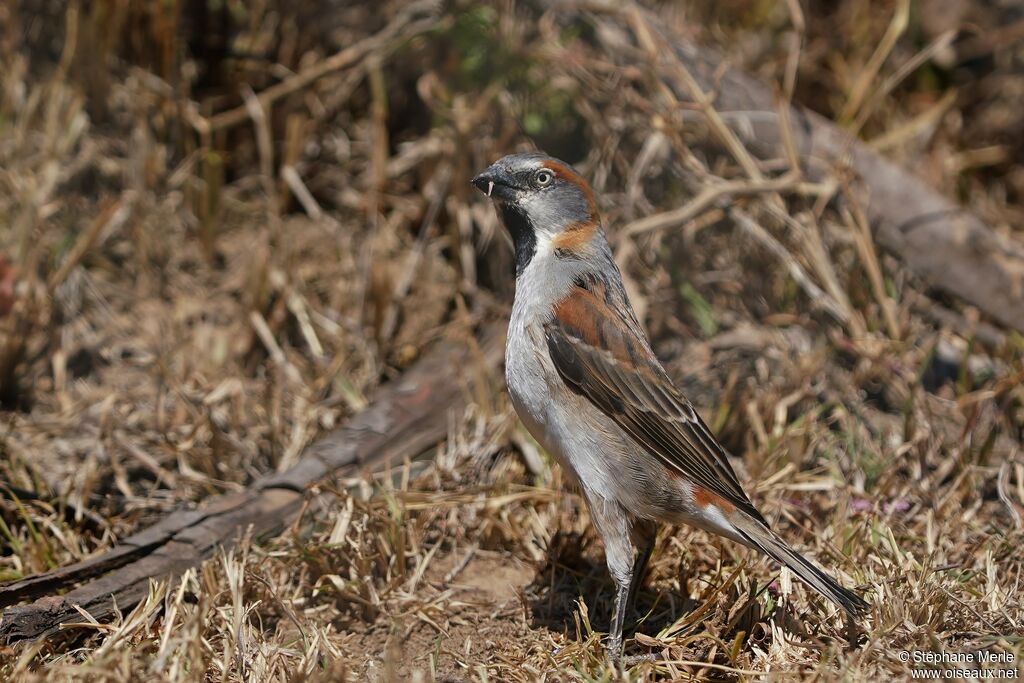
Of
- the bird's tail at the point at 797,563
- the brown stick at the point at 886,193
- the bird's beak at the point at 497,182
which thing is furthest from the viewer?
the brown stick at the point at 886,193

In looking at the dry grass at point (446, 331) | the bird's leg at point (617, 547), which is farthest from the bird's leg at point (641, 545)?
the bird's leg at point (617, 547)

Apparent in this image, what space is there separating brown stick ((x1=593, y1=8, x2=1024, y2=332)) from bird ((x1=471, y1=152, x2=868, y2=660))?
200 centimetres

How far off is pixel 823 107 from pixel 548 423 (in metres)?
4.08

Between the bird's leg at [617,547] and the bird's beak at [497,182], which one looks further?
the bird's beak at [497,182]

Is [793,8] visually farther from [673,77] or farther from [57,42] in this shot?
[57,42]

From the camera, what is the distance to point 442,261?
588cm

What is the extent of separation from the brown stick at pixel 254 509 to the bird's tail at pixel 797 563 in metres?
1.60

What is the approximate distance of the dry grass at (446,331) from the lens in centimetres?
369

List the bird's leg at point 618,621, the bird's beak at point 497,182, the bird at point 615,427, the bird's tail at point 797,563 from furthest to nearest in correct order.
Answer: the bird's beak at point 497,182
the bird at point 615,427
the bird's leg at point 618,621
the bird's tail at point 797,563

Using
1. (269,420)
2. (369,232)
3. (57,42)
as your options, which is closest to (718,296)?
(369,232)

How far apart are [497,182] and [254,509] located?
1640 millimetres

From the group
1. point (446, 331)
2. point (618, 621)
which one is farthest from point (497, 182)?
point (618, 621)

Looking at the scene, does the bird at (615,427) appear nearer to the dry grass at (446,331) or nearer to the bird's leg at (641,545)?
the bird's leg at (641,545)

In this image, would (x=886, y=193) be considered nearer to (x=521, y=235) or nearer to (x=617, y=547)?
(x=521, y=235)
